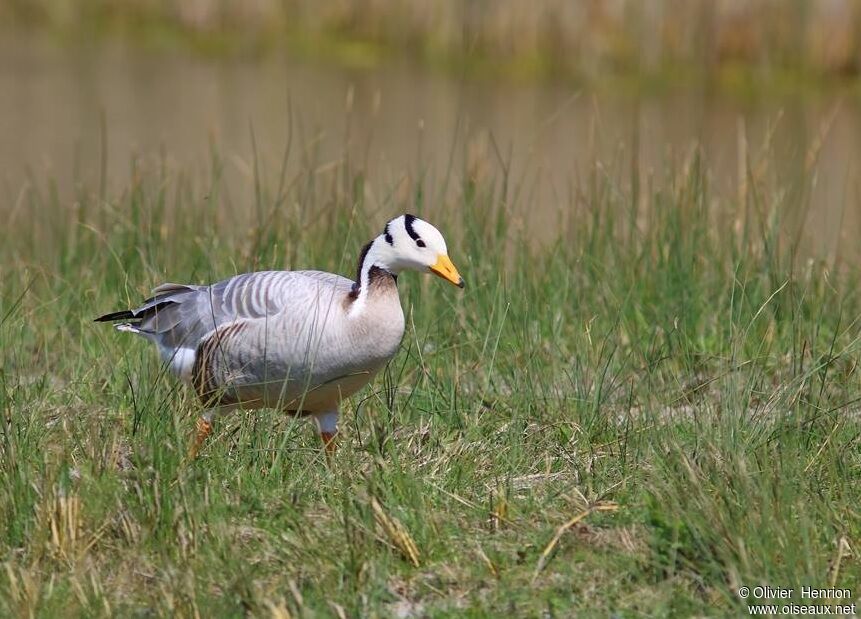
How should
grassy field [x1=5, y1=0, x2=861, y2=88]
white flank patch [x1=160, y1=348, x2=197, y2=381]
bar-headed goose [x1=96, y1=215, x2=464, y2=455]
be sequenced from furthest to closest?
grassy field [x1=5, y1=0, x2=861, y2=88]
white flank patch [x1=160, y1=348, x2=197, y2=381]
bar-headed goose [x1=96, y1=215, x2=464, y2=455]

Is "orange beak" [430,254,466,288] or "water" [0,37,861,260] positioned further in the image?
"water" [0,37,861,260]

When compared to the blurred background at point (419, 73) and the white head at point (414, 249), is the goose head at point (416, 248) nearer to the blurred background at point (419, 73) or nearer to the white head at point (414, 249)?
the white head at point (414, 249)

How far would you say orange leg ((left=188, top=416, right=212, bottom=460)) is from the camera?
4607 mm

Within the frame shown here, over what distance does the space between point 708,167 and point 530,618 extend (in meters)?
4.27

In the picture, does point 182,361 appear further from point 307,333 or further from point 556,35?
point 556,35

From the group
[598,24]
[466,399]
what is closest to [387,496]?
[466,399]

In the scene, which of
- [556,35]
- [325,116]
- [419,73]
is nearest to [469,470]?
[325,116]

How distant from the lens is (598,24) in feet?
53.4

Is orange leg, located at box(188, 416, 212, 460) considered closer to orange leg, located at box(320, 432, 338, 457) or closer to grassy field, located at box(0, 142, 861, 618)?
grassy field, located at box(0, 142, 861, 618)

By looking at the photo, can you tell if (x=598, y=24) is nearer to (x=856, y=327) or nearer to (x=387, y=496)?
(x=856, y=327)
